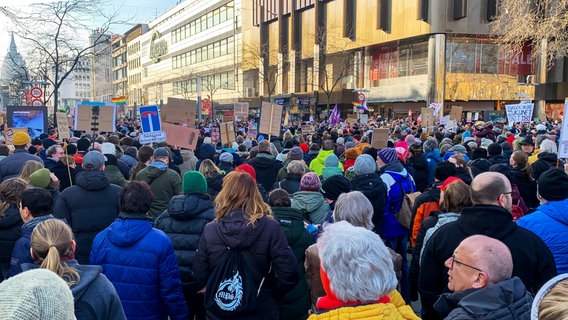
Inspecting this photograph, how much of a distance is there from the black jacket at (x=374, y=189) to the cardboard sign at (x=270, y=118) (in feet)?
22.1

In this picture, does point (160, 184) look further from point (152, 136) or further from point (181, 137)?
point (152, 136)

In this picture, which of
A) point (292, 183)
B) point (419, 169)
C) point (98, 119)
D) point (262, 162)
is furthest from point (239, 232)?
point (98, 119)

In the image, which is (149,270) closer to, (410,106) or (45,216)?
(45,216)

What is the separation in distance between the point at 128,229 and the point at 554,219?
325 cm

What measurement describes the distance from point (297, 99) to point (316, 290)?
158ft

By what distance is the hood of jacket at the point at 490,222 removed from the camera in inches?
133

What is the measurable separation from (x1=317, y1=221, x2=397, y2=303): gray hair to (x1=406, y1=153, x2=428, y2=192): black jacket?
235 inches

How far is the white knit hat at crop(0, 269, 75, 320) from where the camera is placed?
4.70ft

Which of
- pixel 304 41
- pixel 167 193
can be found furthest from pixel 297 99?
pixel 167 193

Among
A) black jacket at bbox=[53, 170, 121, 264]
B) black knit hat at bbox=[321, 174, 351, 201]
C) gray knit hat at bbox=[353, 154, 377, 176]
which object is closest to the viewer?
black jacket at bbox=[53, 170, 121, 264]

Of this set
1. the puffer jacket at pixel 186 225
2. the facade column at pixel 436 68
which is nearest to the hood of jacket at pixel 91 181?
the puffer jacket at pixel 186 225

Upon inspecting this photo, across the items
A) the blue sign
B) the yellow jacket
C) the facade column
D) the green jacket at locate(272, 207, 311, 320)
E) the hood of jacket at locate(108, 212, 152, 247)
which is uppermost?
the facade column

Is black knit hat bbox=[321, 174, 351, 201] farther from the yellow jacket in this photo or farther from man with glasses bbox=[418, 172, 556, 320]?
the yellow jacket

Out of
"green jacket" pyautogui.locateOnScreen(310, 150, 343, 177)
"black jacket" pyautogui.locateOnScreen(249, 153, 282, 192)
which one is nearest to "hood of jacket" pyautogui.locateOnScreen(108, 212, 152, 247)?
"black jacket" pyautogui.locateOnScreen(249, 153, 282, 192)
